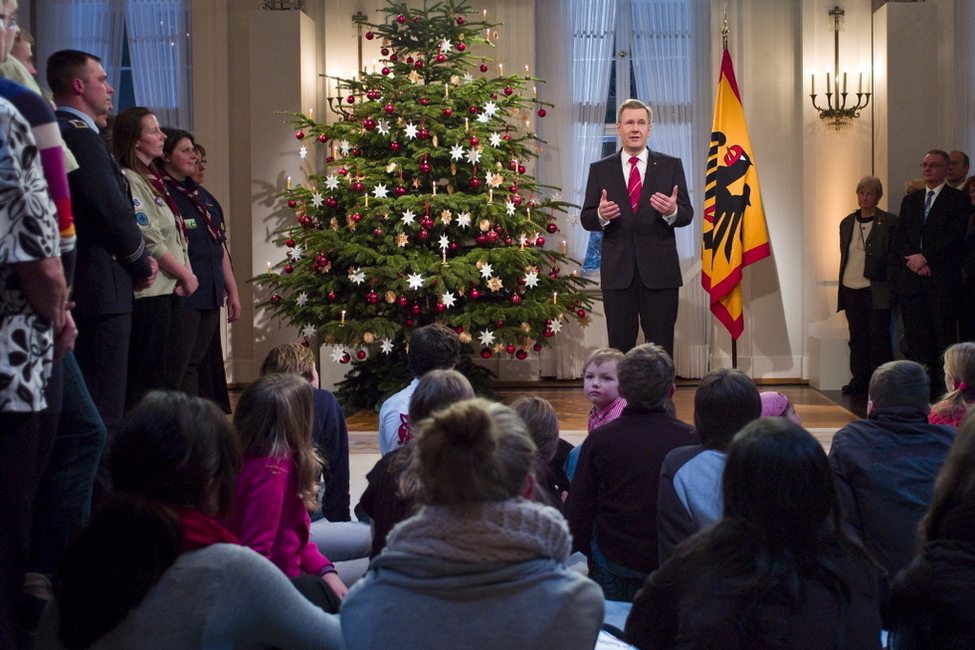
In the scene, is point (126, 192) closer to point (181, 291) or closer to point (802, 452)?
point (181, 291)

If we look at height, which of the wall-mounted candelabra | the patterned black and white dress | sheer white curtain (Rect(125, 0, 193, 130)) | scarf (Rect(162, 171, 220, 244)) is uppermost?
sheer white curtain (Rect(125, 0, 193, 130))

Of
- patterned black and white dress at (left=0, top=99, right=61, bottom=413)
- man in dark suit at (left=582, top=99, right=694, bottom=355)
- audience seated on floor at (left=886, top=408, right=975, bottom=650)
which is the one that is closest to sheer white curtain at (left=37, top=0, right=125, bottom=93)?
man in dark suit at (left=582, top=99, right=694, bottom=355)

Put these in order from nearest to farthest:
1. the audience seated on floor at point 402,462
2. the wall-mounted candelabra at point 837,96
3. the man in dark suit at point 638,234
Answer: the audience seated on floor at point 402,462
the man in dark suit at point 638,234
the wall-mounted candelabra at point 837,96

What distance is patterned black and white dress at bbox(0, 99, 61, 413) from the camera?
6.03ft

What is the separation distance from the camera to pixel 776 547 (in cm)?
156

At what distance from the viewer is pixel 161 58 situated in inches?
319

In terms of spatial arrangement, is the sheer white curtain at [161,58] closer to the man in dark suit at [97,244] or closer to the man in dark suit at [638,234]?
the man in dark suit at [638,234]

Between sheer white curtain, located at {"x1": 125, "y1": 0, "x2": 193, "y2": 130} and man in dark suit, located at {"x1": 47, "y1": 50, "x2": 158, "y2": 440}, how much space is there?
16.8 feet

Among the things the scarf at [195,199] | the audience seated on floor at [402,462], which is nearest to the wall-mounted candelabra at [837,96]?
the scarf at [195,199]

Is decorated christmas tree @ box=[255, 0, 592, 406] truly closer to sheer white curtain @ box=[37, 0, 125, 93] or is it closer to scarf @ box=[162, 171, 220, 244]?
scarf @ box=[162, 171, 220, 244]

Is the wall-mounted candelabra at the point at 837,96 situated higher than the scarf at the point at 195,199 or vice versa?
the wall-mounted candelabra at the point at 837,96

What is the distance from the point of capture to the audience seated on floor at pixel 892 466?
7.86 ft

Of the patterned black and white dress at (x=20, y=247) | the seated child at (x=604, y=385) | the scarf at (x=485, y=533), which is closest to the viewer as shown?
the scarf at (x=485, y=533)

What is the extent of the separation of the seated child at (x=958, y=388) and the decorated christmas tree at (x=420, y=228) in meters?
3.17
